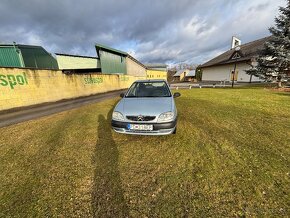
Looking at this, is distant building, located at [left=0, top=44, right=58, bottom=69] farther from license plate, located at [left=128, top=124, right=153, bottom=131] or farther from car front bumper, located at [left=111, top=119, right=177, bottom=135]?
license plate, located at [left=128, top=124, right=153, bottom=131]

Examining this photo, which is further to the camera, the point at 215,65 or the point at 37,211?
the point at 215,65

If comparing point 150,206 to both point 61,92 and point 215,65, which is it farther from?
point 215,65

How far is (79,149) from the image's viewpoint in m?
3.50

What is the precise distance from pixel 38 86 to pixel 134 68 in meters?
20.0

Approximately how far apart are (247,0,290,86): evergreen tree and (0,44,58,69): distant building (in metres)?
21.6

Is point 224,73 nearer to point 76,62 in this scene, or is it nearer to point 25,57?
point 76,62

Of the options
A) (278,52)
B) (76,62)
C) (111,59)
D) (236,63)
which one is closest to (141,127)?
(278,52)

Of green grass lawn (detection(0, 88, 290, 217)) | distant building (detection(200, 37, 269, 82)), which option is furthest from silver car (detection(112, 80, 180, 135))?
distant building (detection(200, 37, 269, 82))

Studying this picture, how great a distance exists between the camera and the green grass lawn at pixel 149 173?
1.93 metres

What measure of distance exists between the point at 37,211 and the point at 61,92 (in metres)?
11.2

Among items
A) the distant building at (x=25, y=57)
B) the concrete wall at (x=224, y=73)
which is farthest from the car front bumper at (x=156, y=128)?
the concrete wall at (x=224, y=73)

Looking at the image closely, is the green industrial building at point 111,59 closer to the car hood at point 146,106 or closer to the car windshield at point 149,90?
the car windshield at point 149,90

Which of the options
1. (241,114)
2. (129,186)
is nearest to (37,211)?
(129,186)

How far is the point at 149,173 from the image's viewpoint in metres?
2.59
